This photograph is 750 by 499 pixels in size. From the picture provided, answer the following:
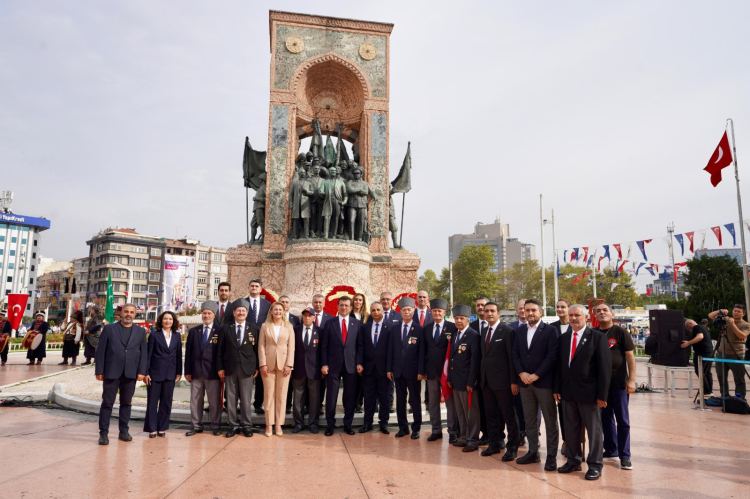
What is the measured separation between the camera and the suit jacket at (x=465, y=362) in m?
6.05

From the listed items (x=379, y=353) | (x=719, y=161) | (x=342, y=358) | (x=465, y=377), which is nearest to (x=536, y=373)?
(x=465, y=377)

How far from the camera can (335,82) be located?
647 inches

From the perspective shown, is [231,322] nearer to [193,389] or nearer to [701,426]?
[193,389]

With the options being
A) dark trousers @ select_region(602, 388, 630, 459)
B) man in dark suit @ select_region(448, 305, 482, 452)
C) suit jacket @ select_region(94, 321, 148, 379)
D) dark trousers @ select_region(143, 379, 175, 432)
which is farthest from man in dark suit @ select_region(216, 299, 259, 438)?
dark trousers @ select_region(602, 388, 630, 459)

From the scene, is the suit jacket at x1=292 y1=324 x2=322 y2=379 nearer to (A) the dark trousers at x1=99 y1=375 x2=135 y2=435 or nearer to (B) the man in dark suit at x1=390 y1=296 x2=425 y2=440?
(B) the man in dark suit at x1=390 y1=296 x2=425 y2=440

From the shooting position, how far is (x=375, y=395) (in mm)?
7055

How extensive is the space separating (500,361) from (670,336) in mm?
6385

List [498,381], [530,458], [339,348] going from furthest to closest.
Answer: [339,348], [498,381], [530,458]

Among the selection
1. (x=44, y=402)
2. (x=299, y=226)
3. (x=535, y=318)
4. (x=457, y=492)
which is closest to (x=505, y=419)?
(x=535, y=318)

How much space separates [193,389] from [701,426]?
739 cm

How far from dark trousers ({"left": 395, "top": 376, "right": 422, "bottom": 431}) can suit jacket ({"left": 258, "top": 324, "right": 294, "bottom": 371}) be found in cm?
152

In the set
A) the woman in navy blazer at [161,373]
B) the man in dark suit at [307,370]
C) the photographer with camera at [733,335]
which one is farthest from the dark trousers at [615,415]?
the woman in navy blazer at [161,373]

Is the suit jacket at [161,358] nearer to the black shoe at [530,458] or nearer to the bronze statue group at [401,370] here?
the bronze statue group at [401,370]

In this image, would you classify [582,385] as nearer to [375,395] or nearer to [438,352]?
[438,352]
